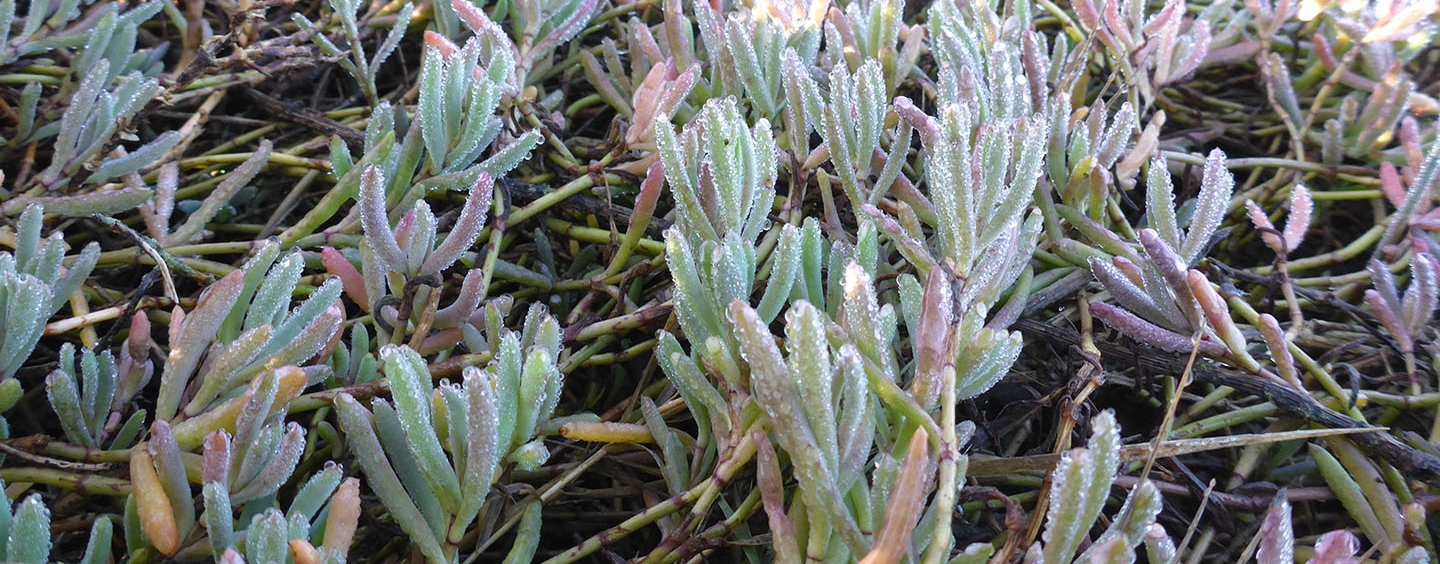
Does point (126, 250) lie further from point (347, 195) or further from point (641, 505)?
point (641, 505)

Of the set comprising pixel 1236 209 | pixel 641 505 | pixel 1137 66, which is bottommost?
pixel 641 505

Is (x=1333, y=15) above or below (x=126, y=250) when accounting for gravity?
above

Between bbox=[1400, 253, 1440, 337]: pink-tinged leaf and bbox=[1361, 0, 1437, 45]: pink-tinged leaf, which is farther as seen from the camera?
bbox=[1361, 0, 1437, 45]: pink-tinged leaf

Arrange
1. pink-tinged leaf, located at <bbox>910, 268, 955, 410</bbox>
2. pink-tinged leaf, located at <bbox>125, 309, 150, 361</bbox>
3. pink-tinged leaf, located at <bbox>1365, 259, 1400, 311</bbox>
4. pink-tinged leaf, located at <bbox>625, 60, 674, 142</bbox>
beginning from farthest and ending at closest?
pink-tinged leaf, located at <bbox>625, 60, 674, 142</bbox>, pink-tinged leaf, located at <bbox>1365, 259, 1400, 311</bbox>, pink-tinged leaf, located at <bbox>125, 309, 150, 361</bbox>, pink-tinged leaf, located at <bbox>910, 268, 955, 410</bbox>

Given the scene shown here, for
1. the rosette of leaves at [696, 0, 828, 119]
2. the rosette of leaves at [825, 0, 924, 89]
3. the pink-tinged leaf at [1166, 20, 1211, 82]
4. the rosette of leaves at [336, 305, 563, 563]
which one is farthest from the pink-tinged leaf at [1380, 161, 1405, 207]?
the rosette of leaves at [336, 305, 563, 563]

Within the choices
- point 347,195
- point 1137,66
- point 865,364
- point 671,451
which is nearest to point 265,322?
point 347,195

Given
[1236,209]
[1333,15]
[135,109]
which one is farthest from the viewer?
[1333,15]

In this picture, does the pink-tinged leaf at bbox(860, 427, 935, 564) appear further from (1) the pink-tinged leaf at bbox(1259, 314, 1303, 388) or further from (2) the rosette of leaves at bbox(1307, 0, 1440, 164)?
(2) the rosette of leaves at bbox(1307, 0, 1440, 164)
